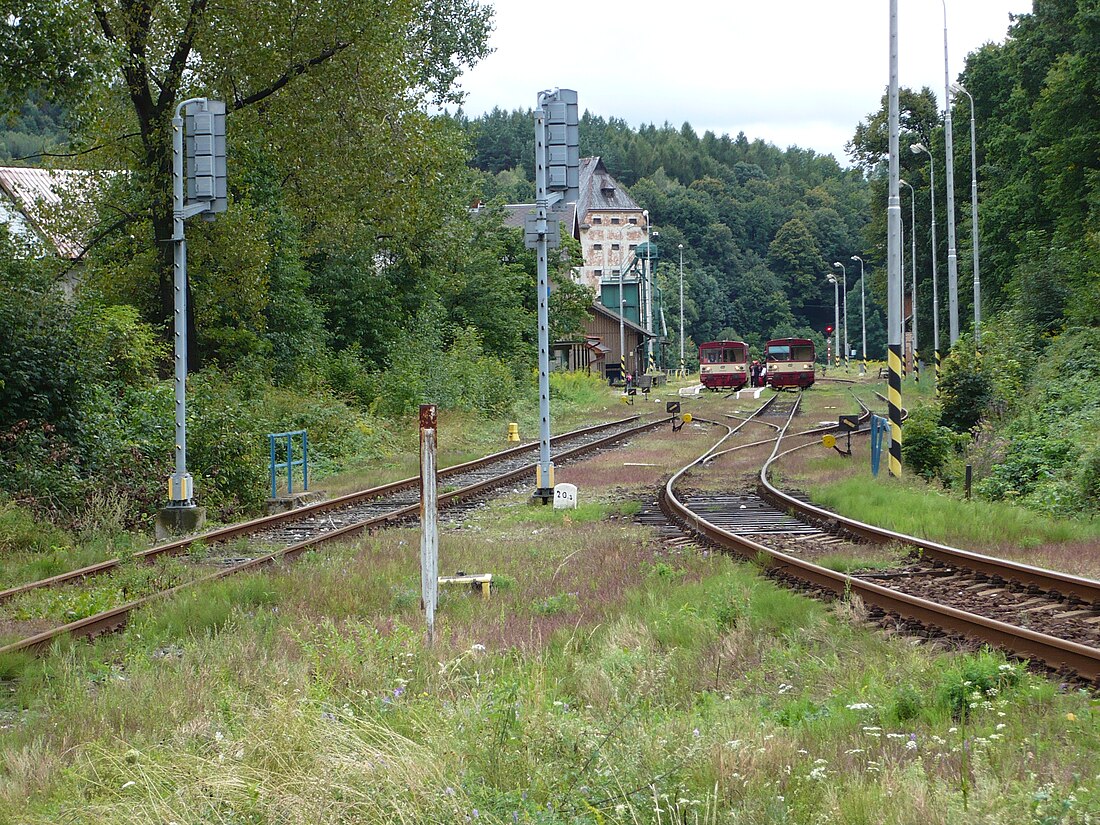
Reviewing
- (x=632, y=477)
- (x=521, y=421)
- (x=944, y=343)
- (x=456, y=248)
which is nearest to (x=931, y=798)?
(x=632, y=477)

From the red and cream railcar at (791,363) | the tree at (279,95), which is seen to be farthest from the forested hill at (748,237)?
the tree at (279,95)

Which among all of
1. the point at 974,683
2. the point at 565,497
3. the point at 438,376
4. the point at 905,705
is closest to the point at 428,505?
the point at 905,705

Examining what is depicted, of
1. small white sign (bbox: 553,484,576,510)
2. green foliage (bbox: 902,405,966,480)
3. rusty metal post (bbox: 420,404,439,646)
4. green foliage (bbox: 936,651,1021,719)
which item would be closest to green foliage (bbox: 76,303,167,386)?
small white sign (bbox: 553,484,576,510)

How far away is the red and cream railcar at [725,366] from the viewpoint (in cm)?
6494

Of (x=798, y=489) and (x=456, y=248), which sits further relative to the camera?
(x=456, y=248)

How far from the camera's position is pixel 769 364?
63375mm

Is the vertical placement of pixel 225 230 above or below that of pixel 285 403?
above

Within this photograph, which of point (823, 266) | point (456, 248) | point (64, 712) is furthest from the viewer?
point (823, 266)

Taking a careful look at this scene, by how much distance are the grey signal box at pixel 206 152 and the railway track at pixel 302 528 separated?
4.84 m

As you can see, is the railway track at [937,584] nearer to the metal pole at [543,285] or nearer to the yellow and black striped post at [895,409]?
the metal pole at [543,285]

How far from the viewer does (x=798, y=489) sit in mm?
19891

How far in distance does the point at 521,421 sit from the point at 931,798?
118 ft

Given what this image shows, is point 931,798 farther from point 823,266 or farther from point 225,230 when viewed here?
point 823,266

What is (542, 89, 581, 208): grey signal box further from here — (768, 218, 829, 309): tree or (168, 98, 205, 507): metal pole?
(768, 218, 829, 309): tree
